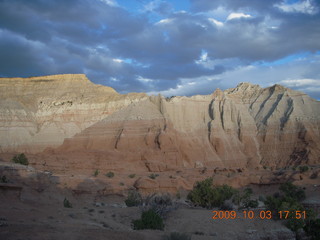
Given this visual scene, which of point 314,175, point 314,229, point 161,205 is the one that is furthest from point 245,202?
point 314,175

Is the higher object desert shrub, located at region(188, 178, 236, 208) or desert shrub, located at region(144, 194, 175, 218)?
desert shrub, located at region(144, 194, 175, 218)

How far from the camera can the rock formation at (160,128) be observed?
5212 cm

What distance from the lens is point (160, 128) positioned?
56.5 meters

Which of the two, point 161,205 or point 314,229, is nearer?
point 314,229

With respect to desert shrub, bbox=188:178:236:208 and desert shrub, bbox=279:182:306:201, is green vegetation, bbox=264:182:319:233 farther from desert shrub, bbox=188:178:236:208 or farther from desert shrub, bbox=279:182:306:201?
desert shrub, bbox=279:182:306:201

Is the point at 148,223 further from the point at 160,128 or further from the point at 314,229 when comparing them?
the point at 160,128

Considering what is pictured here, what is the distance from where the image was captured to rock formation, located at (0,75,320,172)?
52125 mm

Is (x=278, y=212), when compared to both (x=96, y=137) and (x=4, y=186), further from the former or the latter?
(x=96, y=137)

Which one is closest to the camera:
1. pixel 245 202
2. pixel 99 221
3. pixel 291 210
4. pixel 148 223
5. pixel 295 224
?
pixel 148 223

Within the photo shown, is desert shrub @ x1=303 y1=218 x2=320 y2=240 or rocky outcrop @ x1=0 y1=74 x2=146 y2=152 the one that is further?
rocky outcrop @ x1=0 y1=74 x2=146 y2=152

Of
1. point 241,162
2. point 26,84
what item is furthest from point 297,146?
point 26,84

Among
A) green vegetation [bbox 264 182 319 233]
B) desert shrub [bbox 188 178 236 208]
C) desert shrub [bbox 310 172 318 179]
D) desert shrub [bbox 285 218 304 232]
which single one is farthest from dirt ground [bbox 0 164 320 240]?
desert shrub [bbox 310 172 318 179]

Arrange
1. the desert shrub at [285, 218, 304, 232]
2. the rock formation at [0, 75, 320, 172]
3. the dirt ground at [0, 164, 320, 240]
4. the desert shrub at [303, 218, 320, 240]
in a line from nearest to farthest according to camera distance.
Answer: the dirt ground at [0, 164, 320, 240] < the desert shrub at [303, 218, 320, 240] < the desert shrub at [285, 218, 304, 232] < the rock formation at [0, 75, 320, 172]

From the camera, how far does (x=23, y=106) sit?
68.0 metres
